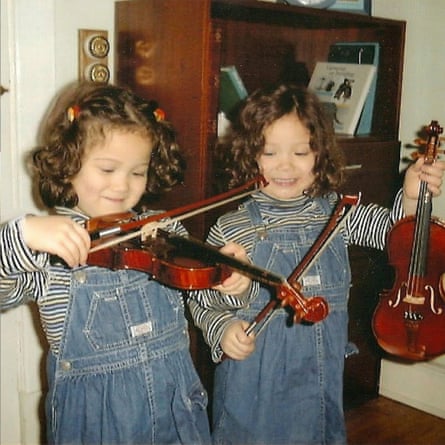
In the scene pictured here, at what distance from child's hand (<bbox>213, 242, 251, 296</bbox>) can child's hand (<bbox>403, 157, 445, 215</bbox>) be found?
41 centimetres

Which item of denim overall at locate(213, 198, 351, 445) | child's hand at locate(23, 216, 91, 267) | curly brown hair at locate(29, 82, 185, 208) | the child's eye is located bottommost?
denim overall at locate(213, 198, 351, 445)

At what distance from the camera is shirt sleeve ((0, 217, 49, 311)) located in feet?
3.28

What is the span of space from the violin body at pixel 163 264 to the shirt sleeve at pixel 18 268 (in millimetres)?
92

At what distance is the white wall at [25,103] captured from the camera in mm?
1527

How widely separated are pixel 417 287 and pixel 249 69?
2.86 ft

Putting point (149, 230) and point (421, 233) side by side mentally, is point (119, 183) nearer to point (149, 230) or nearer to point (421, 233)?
point (149, 230)

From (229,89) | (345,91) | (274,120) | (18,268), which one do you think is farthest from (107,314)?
(345,91)

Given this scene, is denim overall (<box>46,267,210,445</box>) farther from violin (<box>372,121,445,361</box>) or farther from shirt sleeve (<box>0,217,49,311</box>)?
violin (<box>372,121,445,361</box>)

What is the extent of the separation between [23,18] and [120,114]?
47 centimetres

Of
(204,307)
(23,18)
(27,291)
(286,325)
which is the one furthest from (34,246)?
(23,18)

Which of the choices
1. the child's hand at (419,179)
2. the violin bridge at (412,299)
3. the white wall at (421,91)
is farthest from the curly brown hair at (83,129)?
the white wall at (421,91)

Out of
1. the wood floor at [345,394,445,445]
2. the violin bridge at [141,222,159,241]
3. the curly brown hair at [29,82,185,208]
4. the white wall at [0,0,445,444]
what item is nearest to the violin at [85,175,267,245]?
the violin bridge at [141,222,159,241]

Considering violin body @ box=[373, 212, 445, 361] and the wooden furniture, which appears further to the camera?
the wooden furniture

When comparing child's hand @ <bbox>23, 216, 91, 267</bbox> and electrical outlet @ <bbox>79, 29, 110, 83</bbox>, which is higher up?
electrical outlet @ <bbox>79, 29, 110, 83</bbox>
